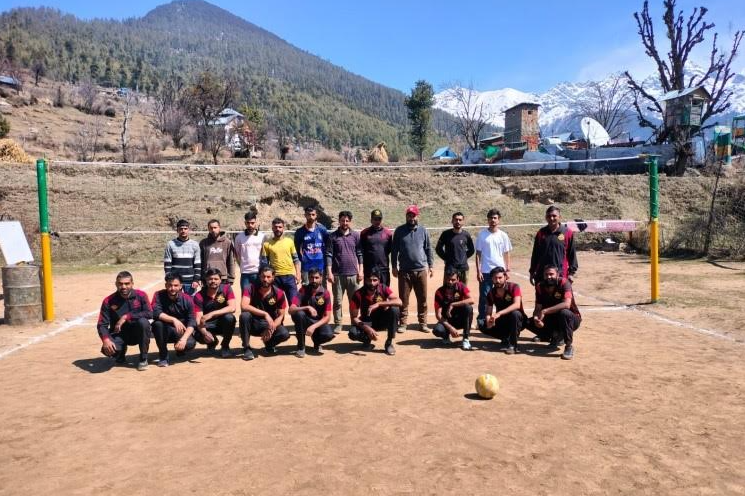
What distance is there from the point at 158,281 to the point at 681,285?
10.3 m

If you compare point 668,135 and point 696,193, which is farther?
point 668,135

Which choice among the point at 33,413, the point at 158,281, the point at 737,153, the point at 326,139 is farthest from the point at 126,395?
the point at 326,139

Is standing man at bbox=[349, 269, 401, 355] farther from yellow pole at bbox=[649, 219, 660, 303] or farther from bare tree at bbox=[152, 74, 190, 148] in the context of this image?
bare tree at bbox=[152, 74, 190, 148]

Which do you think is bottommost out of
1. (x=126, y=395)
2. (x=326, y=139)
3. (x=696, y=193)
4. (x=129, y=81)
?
(x=126, y=395)

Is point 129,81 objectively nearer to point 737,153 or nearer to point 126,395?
point 737,153

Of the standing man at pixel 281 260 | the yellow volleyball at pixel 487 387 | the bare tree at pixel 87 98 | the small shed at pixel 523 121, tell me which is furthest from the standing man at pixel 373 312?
the bare tree at pixel 87 98

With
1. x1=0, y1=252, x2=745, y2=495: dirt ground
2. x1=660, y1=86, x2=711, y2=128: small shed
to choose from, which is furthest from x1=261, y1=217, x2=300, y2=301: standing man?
x1=660, y1=86, x2=711, y2=128: small shed

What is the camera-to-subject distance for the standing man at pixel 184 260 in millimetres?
6273

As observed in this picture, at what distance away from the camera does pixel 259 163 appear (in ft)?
79.9

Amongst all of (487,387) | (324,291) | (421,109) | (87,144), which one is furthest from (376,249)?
(421,109)

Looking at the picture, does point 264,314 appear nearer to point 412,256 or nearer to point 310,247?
point 310,247

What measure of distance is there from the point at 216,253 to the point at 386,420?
11.2 feet

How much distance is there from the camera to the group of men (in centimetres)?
575

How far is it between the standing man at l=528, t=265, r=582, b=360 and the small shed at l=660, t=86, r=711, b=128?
66.7ft
